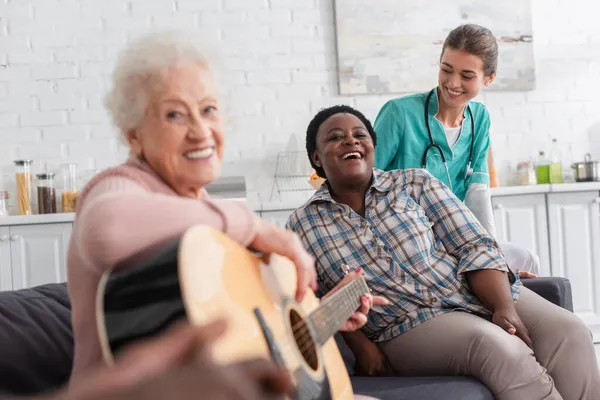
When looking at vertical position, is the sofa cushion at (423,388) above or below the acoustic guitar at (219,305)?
below

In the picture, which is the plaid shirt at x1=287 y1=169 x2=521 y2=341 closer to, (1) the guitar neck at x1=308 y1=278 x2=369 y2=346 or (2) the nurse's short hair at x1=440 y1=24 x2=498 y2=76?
(1) the guitar neck at x1=308 y1=278 x2=369 y2=346

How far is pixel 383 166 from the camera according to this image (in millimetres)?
2637

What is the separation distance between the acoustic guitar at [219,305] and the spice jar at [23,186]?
3584mm

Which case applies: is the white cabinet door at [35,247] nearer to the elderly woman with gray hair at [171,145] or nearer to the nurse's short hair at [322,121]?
the nurse's short hair at [322,121]

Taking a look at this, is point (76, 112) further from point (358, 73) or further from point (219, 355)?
point (219, 355)

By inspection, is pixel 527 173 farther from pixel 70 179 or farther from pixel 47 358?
pixel 47 358

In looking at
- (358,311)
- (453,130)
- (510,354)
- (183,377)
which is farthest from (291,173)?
(183,377)

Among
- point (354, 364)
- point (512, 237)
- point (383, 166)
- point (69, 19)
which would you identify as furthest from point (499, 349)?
point (69, 19)

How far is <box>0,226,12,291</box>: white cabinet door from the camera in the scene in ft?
13.3

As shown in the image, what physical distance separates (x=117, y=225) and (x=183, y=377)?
0.51 meters

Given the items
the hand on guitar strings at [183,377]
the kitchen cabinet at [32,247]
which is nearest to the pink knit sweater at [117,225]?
the hand on guitar strings at [183,377]

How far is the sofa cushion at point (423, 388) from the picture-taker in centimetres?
174

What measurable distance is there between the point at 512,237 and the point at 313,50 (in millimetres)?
1739

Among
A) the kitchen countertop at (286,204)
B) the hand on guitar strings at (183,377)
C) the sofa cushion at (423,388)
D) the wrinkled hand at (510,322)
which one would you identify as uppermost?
the hand on guitar strings at (183,377)
